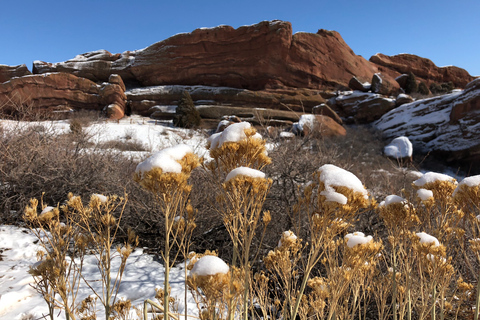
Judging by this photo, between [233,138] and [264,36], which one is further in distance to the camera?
[264,36]

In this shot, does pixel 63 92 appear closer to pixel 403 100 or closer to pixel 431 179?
pixel 431 179

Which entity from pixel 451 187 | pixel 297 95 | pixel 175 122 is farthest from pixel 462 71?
pixel 451 187

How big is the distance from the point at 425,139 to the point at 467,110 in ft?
8.77

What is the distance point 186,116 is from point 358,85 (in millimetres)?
19663

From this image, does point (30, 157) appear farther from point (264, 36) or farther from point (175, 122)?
point (264, 36)

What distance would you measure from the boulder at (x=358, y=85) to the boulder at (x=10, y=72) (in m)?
35.5

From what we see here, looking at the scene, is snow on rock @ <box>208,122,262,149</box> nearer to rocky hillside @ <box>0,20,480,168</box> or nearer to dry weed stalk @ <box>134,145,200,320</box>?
dry weed stalk @ <box>134,145,200,320</box>

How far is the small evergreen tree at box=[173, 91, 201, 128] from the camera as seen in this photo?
19.9 metres

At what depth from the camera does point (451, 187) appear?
1.66m

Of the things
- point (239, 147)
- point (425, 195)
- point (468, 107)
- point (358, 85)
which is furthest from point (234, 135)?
point (358, 85)

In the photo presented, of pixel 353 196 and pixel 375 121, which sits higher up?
pixel 375 121

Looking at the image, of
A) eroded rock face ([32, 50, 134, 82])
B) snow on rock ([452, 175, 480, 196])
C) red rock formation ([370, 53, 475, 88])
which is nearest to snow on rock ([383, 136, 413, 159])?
snow on rock ([452, 175, 480, 196])

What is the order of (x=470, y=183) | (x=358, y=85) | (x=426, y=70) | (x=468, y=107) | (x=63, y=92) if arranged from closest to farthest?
(x=470, y=183) < (x=468, y=107) < (x=63, y=92) < (x=358, y=85) < (x=426, y=70)

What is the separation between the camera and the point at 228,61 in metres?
28.2
